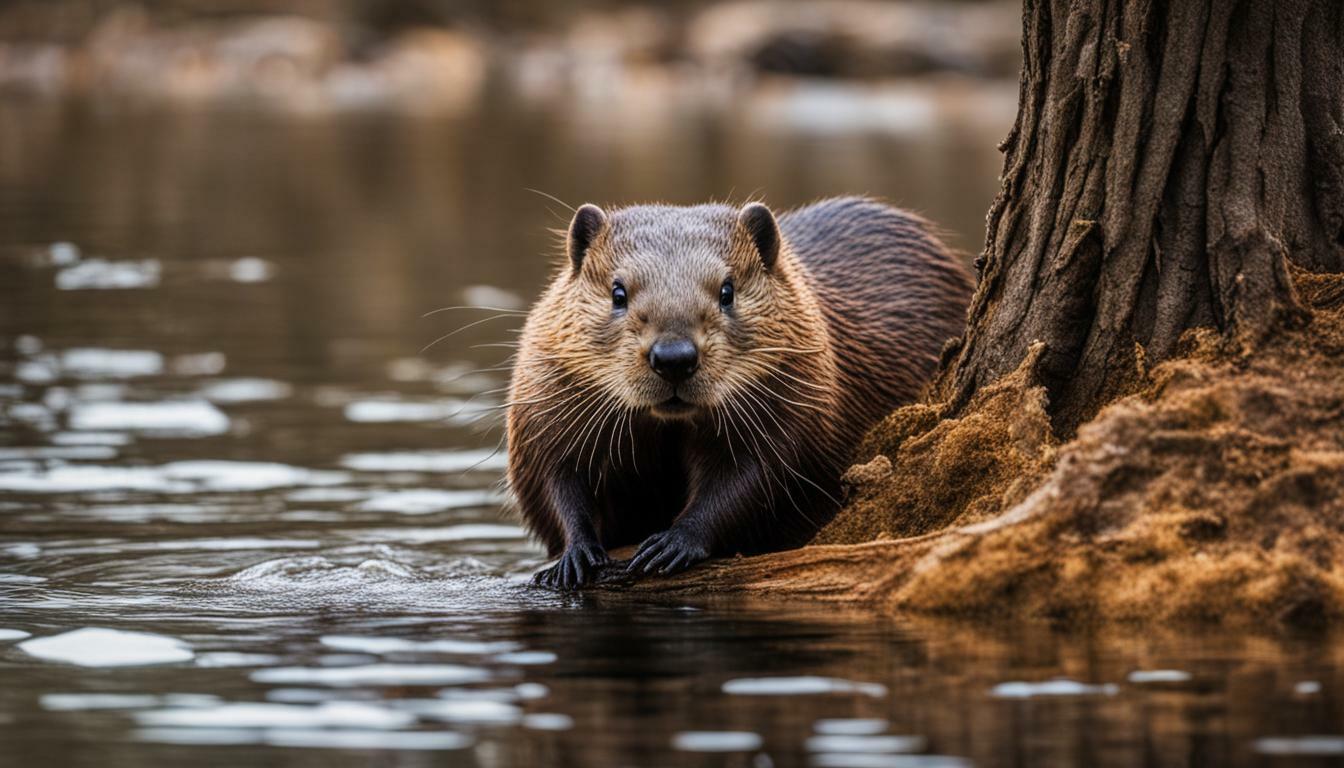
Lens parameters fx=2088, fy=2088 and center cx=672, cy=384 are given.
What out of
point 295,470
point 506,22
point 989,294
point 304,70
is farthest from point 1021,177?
point 506,22

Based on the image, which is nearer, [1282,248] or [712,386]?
A: [1282,248]

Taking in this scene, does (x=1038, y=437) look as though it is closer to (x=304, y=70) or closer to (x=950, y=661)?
(x=950, y=661)

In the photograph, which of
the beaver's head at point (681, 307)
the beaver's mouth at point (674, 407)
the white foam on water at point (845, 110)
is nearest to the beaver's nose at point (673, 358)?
the beaver's head at point (681, 307)

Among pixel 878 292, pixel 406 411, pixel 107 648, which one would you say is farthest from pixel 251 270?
pixel 107 648

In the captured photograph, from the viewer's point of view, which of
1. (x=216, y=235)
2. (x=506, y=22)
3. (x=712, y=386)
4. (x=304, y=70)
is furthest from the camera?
(x=506, y=22)

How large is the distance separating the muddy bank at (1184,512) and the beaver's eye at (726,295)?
1037 mm

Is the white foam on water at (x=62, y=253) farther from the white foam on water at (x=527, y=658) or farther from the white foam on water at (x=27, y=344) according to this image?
the white foam on water at (x=527, y=658)

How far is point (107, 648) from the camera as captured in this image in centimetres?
573

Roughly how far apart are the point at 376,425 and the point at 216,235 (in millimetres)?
9579

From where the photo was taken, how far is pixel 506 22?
54.4m

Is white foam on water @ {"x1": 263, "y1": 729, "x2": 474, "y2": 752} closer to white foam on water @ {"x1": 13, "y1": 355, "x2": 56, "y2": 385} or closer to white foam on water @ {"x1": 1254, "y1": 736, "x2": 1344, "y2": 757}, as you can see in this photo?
white foam on water @ {"x1": 1254, "y1": 736, "x2": 1344, "y2": 757}

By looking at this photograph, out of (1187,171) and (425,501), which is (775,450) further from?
(425,501)

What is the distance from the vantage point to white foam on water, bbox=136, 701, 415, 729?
15.5 feet

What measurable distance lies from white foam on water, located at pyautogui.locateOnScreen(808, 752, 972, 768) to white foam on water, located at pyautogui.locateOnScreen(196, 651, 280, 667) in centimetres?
175
